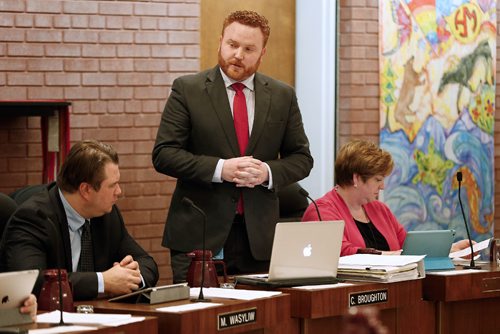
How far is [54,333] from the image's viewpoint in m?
2.60

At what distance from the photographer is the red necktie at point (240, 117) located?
420cm

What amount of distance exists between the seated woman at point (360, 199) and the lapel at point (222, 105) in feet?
1.55

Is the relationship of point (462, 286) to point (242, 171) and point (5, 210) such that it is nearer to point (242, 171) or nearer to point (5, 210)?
point (242, 171)

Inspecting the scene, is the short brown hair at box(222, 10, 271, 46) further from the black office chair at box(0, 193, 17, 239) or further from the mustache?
the black office chair at box(0, 193, 17, 239)

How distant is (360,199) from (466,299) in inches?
25.5

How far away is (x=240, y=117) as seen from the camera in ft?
13.8

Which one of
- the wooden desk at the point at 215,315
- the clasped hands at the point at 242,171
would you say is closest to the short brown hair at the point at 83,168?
the wooden desk at the point at 215,315

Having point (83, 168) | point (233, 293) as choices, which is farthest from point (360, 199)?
point (83, 168)

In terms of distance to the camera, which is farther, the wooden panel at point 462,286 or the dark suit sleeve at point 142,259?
the wooden panel at point 462,286

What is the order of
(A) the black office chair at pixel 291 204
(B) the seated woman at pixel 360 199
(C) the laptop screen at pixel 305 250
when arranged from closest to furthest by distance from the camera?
1. (C) the laptop screen at pixel 305 250
2. (B) the seated woman at pixel 360 199
3. (A) the black office chair at pixel 291 204

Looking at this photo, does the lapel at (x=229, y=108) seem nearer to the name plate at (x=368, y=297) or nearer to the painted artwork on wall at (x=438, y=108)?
the name plate at (x=368, y=297)

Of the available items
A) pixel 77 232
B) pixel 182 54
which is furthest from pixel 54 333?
pixel 182 54

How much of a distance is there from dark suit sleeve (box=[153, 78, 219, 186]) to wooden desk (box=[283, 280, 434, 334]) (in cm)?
74

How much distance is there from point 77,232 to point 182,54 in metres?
2.68
